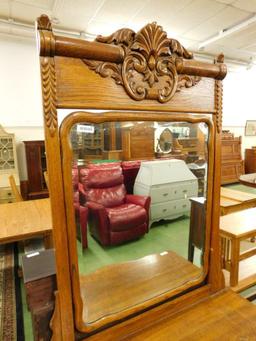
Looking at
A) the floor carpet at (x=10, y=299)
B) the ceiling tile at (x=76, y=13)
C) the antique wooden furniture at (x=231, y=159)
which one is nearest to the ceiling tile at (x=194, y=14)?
the ceiling tile at (x=76, y=13)

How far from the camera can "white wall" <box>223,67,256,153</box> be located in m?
6.45

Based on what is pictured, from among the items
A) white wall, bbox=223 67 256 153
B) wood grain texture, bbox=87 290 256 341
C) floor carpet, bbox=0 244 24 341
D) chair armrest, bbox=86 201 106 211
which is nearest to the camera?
wood grain texture, bbox=87 290 256 341

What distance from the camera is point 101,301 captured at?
105 cm

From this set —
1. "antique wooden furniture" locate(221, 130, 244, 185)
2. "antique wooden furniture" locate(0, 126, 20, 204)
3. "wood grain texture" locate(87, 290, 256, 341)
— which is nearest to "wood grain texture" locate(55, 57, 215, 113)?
"wood grain texture" locate(87, 290, 256, 341)

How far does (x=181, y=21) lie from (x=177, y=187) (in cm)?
329

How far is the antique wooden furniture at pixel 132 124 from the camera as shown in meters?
0.78

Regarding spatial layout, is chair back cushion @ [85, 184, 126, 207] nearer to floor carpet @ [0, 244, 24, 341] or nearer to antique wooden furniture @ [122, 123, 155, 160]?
antique wooden furniture @ [122, 123, 155, 160]

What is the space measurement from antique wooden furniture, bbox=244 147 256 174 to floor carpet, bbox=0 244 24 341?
650cm

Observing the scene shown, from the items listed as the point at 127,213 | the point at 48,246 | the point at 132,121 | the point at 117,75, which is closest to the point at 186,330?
the point at 127,213

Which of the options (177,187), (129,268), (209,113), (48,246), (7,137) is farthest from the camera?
(7,137)

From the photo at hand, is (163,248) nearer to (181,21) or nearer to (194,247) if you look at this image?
(194,247)

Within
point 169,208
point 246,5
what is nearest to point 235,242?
point 169,208

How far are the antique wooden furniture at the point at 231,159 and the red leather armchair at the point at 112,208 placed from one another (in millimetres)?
5294

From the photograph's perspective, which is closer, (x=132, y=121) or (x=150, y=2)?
(x=132, y=121)
